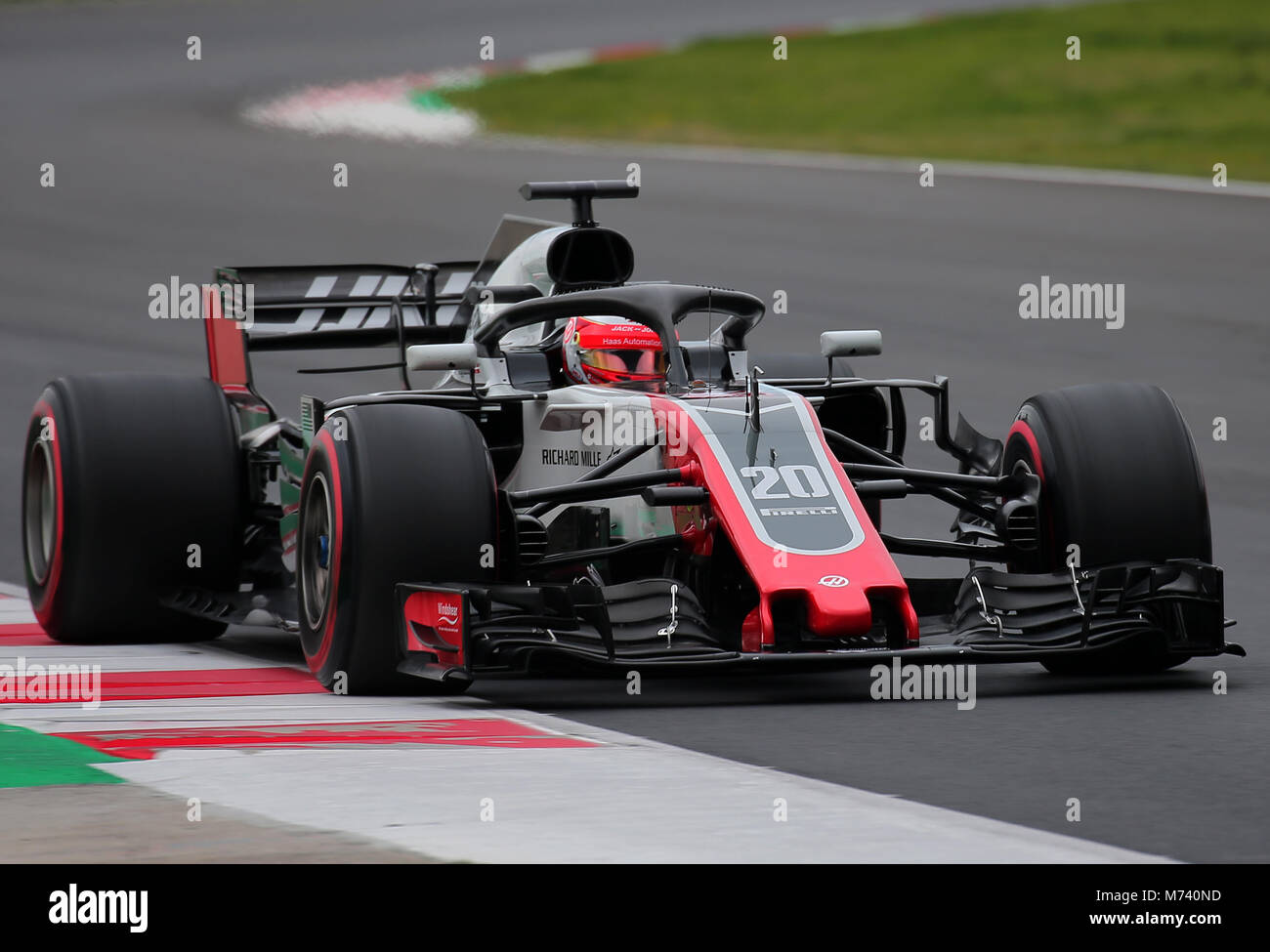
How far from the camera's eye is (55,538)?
33.4ft

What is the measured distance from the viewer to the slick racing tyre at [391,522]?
8305mm

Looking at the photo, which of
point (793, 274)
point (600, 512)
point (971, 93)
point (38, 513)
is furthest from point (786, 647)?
point (971, 93)

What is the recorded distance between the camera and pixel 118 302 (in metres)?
22.2

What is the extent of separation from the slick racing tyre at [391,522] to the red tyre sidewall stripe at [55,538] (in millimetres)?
1963

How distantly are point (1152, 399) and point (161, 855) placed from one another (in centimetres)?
464

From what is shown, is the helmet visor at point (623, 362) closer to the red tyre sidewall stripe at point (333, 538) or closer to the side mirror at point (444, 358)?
the side mirror at point (444, 358)

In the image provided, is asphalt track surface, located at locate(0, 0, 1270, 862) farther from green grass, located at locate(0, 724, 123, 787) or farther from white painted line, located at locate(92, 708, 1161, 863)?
green grass, located at locate(0, 724, 123, 787)

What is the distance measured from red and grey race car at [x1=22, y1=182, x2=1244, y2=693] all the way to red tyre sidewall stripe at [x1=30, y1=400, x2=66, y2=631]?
0.07 feet

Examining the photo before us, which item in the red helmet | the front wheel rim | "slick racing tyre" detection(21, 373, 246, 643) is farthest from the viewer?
the front wheel rim

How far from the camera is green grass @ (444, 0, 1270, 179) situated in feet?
97.9

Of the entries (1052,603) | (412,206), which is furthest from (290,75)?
(1052,603)

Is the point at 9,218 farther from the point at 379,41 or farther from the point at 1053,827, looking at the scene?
the point at 1053,827

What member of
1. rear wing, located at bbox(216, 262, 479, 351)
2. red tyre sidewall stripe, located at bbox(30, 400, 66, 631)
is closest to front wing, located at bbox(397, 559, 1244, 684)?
red tyre sidewall stripe, located at bbox(30, 400, 66, 631)

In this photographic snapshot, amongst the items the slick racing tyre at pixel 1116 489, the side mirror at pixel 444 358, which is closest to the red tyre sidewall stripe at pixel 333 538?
the side mirror at pixel 444 358
